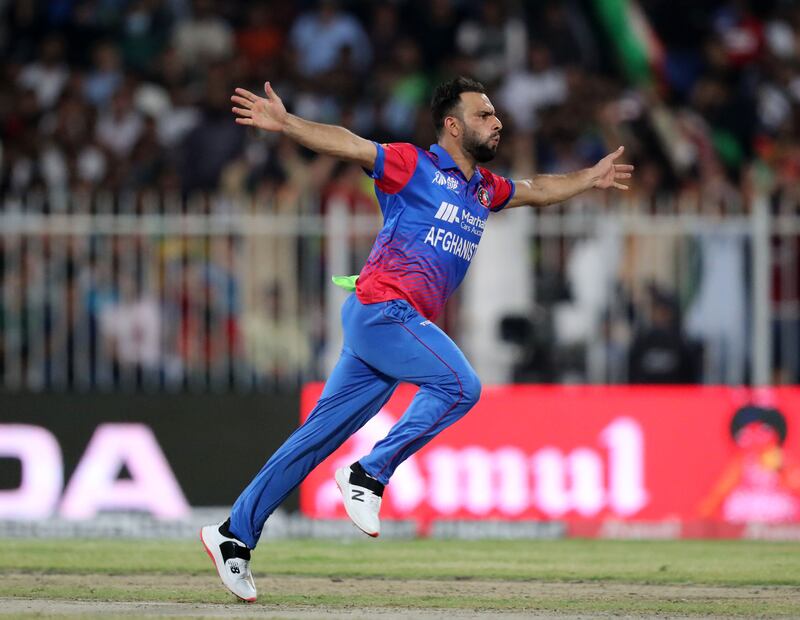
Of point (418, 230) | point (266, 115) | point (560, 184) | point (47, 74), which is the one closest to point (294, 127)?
point (266, 115)

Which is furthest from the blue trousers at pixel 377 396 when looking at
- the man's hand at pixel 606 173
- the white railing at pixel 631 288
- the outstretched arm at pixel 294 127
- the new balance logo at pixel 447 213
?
the white railing at pixel 631 288

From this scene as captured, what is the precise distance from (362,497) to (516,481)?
529cm

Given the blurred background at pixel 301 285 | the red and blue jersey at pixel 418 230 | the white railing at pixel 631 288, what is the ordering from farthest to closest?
the white railing at pixel 631 288, the blurred background at pixel 301 285, the red and blue jersey at pixel 418 230

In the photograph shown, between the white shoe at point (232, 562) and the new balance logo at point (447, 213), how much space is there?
1.79 metres

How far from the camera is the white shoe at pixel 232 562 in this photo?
8.13 metres

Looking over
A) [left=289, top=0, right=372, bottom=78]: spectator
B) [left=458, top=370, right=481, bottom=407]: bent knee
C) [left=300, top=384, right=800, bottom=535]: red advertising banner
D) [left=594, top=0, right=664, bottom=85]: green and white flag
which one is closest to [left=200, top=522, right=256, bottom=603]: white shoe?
[left=458, top=370, right=481, bottom=407]: bent knee

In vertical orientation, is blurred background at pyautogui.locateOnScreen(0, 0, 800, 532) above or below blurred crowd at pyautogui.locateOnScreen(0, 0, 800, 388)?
below

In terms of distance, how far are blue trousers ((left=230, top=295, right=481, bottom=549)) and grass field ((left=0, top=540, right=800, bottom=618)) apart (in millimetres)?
579

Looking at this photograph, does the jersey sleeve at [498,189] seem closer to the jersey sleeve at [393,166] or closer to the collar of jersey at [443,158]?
the collar of jersey at [443,158]

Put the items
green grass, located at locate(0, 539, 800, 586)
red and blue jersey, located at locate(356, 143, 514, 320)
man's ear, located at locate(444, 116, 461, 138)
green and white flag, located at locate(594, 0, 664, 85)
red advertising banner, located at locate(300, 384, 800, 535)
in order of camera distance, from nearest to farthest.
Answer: red and blue jersey, located at locate(356, 143, 514, 320), man's ear, located at locate(444, 116, 461, 138), green grass, located at locate(0, 539, 800, 586), red advertising banner, located at locate(300, 384, 800, 535), green and white flag, located at locate(594, 0, 664, 85)

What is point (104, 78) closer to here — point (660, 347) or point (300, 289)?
point (300, 289)

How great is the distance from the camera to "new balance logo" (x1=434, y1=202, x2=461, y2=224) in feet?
26.9

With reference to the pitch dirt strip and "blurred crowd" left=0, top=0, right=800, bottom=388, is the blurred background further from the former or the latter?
the pitch dirt strip

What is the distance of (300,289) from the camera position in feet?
44.2
